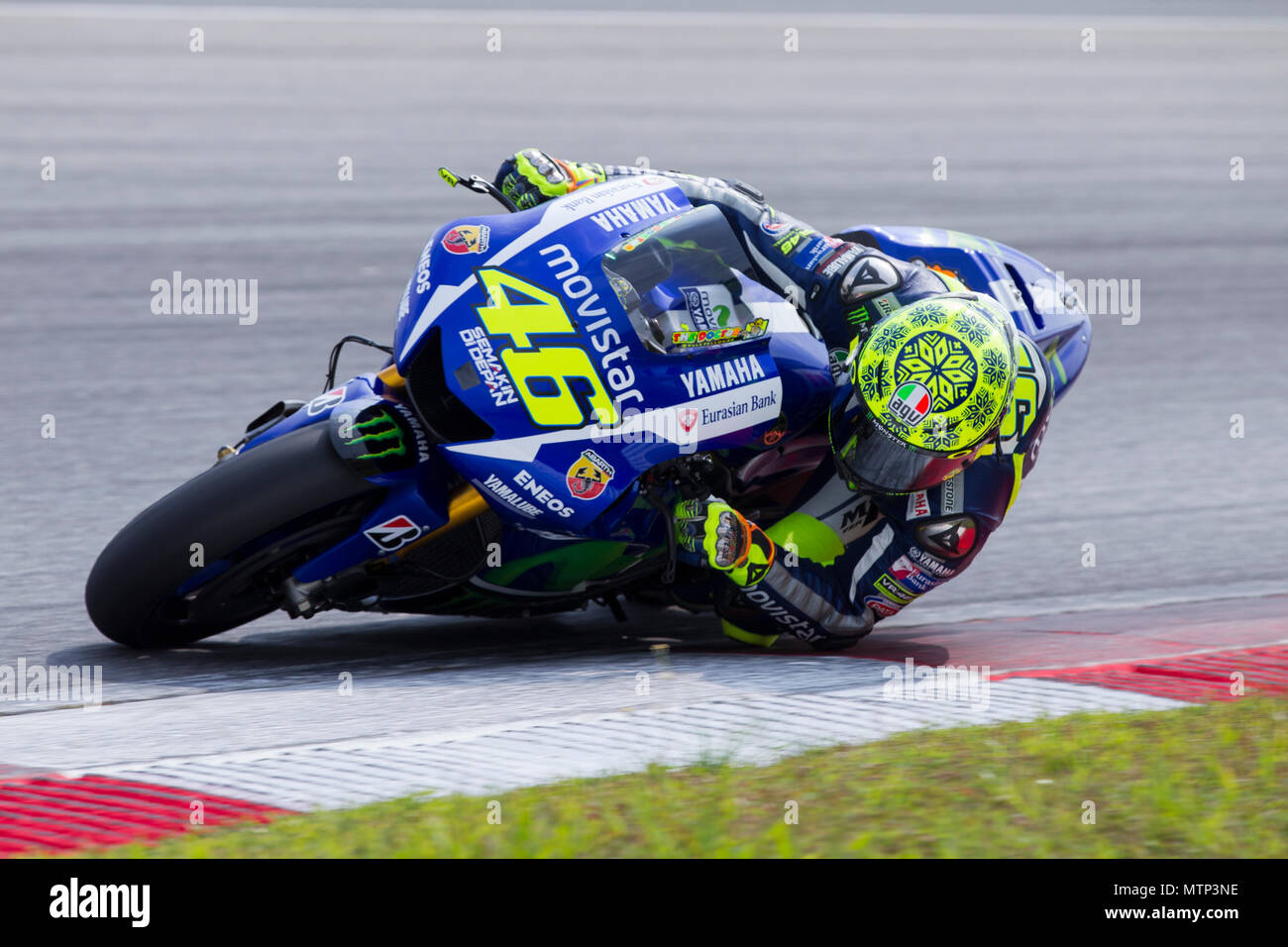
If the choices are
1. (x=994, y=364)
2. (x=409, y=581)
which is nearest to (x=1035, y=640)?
(x=994, y=364)

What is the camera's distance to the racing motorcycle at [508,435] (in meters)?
4.41

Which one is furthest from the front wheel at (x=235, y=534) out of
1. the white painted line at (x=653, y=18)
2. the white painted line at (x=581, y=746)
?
the white painted line at (x=653, y=18)

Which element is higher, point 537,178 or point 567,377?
point 537,178

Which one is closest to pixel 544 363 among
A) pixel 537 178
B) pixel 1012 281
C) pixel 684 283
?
pixel 684 283

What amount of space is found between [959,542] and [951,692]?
0.56 m

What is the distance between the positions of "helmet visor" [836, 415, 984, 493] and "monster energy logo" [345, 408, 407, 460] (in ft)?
4.20

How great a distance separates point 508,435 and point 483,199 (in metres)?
8.26

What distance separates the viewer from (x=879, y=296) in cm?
487

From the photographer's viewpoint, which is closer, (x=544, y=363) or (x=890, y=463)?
(x=544, y=363)

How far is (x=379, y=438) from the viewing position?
176 inches

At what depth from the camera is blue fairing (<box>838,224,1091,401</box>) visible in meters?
5.40

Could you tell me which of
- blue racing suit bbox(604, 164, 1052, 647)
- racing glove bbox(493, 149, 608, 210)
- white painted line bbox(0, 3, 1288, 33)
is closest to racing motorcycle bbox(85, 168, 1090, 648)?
blue racing suit bbox(604, 164, 1052, 647)

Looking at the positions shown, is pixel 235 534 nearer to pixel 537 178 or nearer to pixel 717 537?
Result: pixel 717 537

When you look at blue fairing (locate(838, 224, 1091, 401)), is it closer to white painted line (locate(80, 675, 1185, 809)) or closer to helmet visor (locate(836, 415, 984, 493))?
helmet visor (locate(836, 415, 984, 493))
